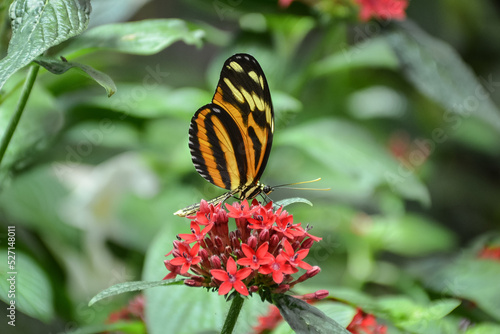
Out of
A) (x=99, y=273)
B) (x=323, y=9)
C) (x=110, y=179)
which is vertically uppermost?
(x=323, y=9)

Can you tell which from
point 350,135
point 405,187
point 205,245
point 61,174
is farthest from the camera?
point 61,174

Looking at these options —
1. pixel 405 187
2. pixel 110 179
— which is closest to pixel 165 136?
pixel 110 179

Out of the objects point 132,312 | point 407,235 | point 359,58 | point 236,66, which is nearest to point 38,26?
point 236,66

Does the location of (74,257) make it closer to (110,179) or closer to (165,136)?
(110,179)

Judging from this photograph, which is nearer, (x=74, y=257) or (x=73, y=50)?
(x=73, y=50)

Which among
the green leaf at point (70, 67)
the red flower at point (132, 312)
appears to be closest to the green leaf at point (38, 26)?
the green leaf at point (70, 67)

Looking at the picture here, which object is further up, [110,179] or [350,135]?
[350,135]

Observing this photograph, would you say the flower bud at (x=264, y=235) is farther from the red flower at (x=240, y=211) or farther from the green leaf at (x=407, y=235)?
the green leaf at (x=407, y=235)
